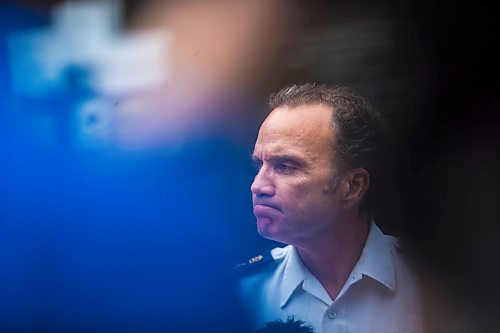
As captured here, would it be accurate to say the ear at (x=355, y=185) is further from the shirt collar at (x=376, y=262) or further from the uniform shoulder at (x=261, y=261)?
the uniform shoulder at (x=261, y=261)

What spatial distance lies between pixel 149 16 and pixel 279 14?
0.50 metres

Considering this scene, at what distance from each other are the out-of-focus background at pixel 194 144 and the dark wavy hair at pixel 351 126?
0.15ft

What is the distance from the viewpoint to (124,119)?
1.93 metres

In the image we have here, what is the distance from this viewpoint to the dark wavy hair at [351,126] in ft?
5.60

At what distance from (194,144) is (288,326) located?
0.75 metres

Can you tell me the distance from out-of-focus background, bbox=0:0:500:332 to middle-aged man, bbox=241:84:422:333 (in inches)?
2.4

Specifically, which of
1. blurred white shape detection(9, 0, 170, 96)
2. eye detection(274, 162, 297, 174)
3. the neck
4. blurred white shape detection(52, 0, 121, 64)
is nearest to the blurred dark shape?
the neck

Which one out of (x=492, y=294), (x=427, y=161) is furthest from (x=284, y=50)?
(x=492, y=294)

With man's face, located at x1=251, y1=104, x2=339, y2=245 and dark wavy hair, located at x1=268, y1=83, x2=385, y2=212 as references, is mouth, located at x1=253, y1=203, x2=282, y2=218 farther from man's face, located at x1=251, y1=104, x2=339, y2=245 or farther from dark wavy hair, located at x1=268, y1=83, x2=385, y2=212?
dark wavy hair, located at x1=268, y1=83, x2=385, y2=212

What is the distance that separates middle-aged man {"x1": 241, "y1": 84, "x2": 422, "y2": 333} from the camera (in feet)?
5.62

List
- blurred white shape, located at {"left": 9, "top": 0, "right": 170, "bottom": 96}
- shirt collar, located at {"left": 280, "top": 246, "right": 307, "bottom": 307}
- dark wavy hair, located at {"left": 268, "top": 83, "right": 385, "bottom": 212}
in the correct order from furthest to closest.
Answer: blurred white shape, located at {"left": 9, "top": 0, "right": 170, "bottom": 96} → shirt collar, located at {"left": 280, "top": 246, "right": 307, "bottom": 307} → dark wavy hair, located at {"left": 268, "top": 83, "right": 385, "bottom": 212}

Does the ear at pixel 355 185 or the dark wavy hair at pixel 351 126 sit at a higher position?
the dark wavy hair at pixel 351 126

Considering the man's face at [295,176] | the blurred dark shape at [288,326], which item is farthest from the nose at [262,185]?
the blurred dark shape at [288,326]

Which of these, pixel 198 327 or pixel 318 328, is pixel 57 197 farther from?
pixel 318 328
